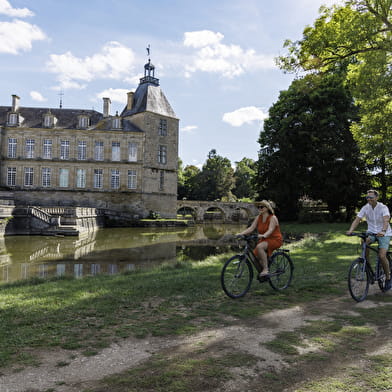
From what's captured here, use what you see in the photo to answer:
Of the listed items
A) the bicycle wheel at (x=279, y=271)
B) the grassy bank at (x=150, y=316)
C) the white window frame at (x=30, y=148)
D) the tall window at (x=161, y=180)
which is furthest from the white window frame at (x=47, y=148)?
the bicycle wheel at (x=279, y=271)

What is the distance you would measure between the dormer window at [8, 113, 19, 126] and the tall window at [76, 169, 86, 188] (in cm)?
789

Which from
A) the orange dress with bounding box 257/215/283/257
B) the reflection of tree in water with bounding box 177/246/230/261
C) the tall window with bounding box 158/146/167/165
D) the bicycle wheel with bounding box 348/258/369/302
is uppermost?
the tall window with bounding box 158/146/167/165

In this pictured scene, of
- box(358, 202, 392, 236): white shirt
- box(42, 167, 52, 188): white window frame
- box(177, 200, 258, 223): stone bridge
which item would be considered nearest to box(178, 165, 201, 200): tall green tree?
box(177, 200, 258, 223): stone bridge

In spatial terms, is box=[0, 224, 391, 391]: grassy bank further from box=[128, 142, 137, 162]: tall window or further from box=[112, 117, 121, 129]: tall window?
box=[112, 117, 121, 129]: tall window

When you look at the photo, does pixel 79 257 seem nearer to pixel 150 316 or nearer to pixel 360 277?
pixel 150 316

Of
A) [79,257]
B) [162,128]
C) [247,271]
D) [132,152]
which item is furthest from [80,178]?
[247,271]

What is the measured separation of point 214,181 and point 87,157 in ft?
96.9

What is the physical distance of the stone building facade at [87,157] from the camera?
3544 centimetres

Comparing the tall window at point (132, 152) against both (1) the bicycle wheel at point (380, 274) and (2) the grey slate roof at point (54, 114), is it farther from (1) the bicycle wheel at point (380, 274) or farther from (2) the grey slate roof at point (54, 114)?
(1) the bicycle wheel at point (380, 274)

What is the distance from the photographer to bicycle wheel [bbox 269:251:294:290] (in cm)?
589

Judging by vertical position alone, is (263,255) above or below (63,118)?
below

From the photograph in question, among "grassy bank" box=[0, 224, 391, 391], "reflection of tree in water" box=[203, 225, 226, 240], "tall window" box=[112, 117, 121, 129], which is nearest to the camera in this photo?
"grassy bank" box=[0, 224, 391, 391]

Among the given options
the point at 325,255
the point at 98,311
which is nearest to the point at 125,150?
the point at 325,255

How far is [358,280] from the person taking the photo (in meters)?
5.41
